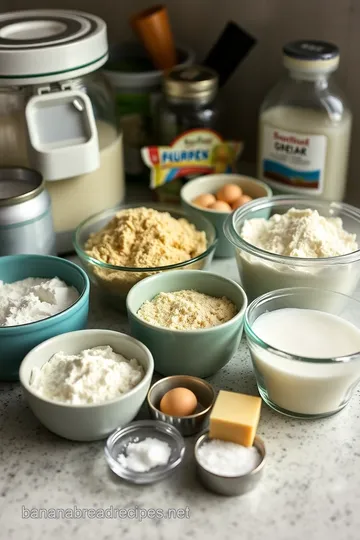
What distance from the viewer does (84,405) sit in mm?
836

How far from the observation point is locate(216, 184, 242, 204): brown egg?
1255 millimetres

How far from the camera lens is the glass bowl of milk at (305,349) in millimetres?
868

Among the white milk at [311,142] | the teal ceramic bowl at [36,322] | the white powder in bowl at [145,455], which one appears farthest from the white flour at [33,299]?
the white milk at [311,142]

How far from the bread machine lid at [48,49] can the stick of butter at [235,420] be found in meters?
0.56

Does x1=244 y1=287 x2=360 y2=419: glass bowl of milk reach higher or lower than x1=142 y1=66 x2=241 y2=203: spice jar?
lower

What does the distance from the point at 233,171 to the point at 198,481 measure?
69 centimetres

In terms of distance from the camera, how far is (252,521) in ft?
2.57

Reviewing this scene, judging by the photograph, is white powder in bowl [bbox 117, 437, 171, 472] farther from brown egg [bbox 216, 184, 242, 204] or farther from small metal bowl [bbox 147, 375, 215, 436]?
brown egg [bbox 216, 184, 242, 204]

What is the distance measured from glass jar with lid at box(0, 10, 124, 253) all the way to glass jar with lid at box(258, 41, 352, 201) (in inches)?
11.0

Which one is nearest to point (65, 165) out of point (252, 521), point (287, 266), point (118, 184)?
point (118, 184)

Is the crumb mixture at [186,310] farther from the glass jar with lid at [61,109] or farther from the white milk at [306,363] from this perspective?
the glass jar with lid at [61,109]

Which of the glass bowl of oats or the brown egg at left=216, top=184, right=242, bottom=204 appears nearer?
the glass bowl of oats

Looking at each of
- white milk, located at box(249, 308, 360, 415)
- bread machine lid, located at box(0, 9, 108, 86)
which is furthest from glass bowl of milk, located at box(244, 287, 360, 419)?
bread machine lid, located at box(0, 9, 108, 86)

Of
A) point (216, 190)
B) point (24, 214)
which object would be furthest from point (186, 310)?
point (216, 190)
